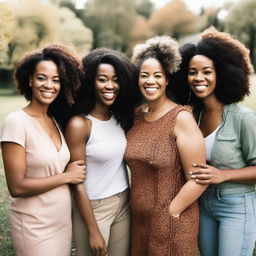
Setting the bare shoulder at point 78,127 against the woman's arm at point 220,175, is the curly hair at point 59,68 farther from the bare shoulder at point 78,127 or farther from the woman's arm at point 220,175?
the woman's arm at point 220,175

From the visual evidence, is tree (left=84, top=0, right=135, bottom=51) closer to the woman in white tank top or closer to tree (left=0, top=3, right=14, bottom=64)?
tree (left=0, top=3, right=14, bottom=64)

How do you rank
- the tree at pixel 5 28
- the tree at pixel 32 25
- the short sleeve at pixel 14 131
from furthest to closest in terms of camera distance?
the tree at pixel 32 25
the tree at pixel 5 28
the short sleeve at pixel 14 131

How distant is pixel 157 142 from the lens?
260 cm

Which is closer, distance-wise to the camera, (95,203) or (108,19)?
(95,203)

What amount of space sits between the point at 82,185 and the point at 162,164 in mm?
604

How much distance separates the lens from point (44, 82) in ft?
8.58

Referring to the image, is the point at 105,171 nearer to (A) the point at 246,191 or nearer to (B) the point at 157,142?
(B) the point at 157,142

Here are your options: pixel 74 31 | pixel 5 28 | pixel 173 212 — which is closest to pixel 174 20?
pixel 74 31

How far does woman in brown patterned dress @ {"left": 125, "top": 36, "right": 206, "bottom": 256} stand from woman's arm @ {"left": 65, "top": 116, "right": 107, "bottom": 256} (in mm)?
301

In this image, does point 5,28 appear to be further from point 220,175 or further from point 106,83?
point 220,175

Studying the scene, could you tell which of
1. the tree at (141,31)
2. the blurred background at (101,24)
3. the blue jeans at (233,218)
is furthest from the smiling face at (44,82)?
the tree at (141,31)

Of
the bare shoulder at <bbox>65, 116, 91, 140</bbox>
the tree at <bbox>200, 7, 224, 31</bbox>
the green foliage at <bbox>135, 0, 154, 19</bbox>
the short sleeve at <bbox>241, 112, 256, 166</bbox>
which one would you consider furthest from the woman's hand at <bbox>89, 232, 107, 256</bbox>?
the green foliage at <bbox>135, 0, 154, 19</bbox>

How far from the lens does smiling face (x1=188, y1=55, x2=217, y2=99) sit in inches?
108

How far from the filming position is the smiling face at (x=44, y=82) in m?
2.61
